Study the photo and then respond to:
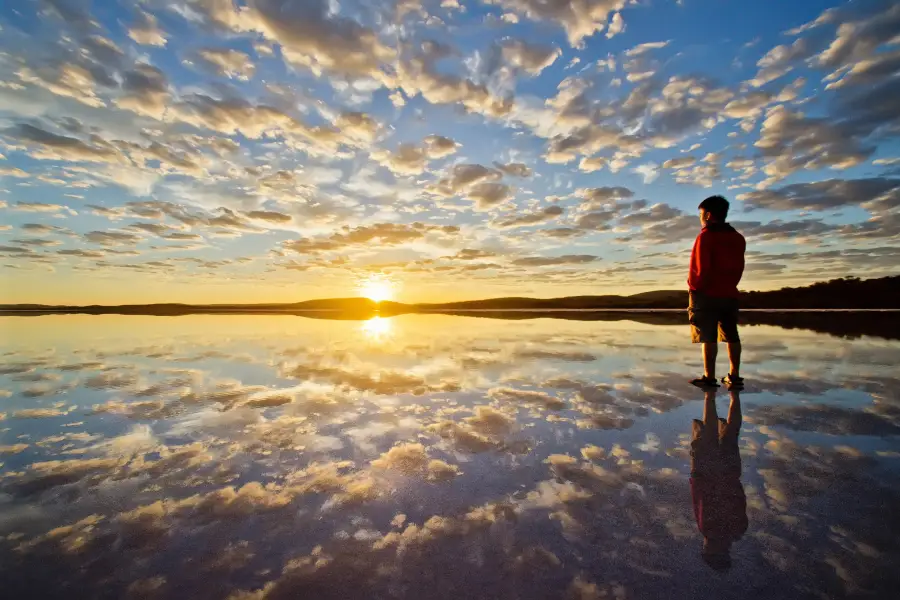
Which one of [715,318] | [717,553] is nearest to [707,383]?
[715,318]

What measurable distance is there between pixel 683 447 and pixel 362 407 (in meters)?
3.10

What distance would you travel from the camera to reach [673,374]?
6449mm

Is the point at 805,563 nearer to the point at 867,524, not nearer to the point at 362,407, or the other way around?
the point at 867,524

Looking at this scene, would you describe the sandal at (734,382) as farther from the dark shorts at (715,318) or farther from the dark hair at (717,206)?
the dark hair at (717,206)

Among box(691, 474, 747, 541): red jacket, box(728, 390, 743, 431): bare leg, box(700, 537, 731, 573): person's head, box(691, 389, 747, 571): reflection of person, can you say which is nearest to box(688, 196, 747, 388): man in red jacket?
box(728, 390, 743, 431): bare leg

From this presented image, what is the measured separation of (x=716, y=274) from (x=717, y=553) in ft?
16.5

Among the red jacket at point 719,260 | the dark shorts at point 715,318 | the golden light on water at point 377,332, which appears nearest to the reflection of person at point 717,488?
the dark shorts at point 715,318

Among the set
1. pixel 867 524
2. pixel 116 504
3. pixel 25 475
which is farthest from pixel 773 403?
pixel 25 475

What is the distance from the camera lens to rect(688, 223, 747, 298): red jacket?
232 inches

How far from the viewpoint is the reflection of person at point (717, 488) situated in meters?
2.01

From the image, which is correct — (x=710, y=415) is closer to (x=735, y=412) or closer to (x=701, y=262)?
(x=735, y=412)

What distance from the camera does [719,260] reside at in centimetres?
593

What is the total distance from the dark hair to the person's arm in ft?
1.26

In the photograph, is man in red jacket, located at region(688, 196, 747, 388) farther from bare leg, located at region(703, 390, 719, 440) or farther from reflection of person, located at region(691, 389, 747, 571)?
reflection of person, located at region(691, 389, 747, 571)
